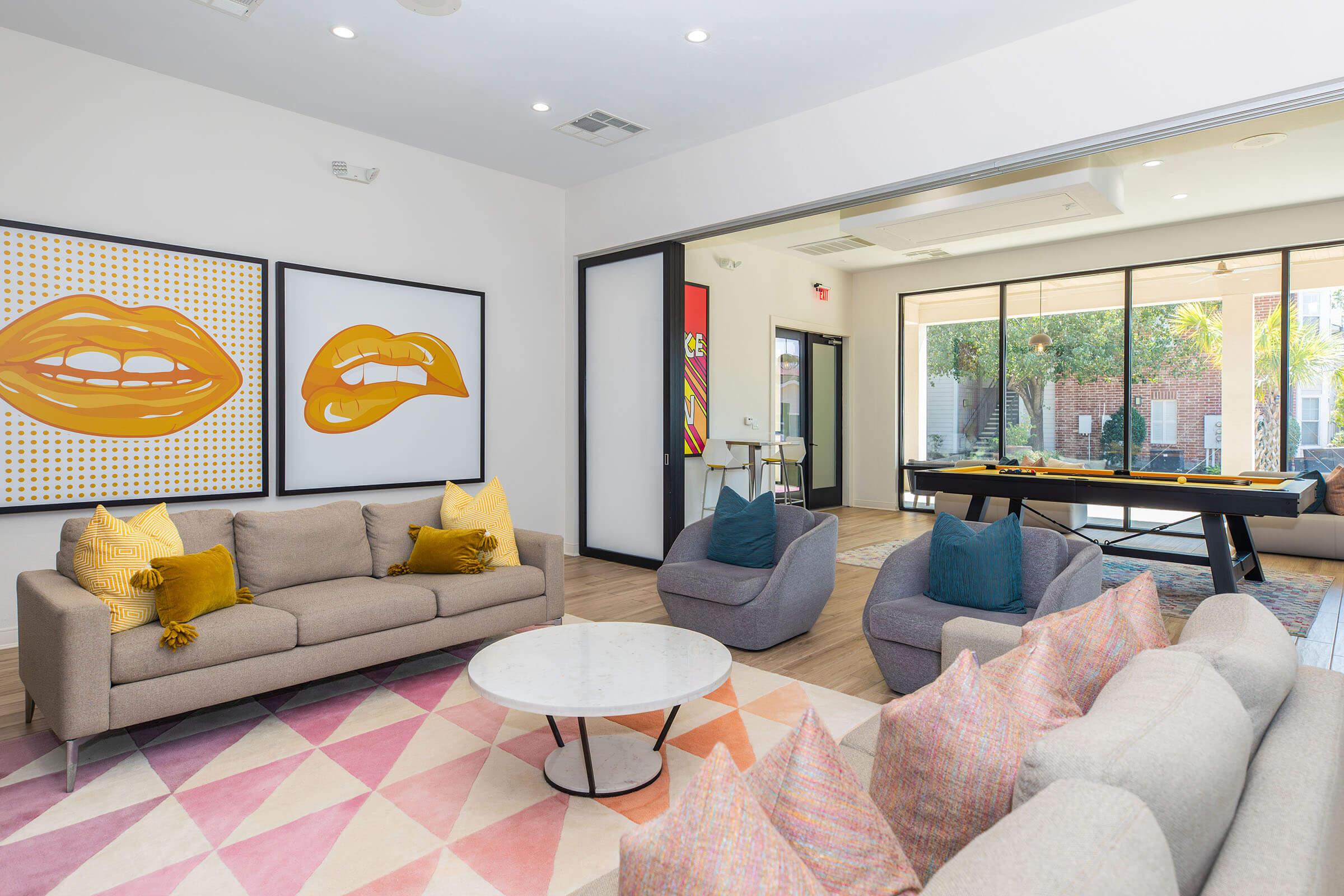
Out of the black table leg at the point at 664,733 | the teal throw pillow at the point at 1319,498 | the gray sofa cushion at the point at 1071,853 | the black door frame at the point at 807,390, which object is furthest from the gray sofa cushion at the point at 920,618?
the black door frame at the point at 807,390

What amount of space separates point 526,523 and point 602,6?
384 centimetres

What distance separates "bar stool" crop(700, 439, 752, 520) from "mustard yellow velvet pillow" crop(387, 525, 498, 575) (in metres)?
3.65

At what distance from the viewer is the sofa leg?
7.79 ft

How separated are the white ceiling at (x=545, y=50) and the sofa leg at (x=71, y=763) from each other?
10.5 feet

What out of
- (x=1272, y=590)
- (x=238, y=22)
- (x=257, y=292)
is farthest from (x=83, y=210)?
(x=1272, y=590)

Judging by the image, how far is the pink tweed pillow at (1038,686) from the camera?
1.18 metres

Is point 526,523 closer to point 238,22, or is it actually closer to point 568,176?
point 568,176

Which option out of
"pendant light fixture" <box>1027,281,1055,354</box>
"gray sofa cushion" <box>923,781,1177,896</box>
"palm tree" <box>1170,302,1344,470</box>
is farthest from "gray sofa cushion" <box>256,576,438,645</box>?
"palm tree" <box>1170,302,1344,470</box>

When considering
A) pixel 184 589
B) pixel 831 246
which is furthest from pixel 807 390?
pixel 184 589

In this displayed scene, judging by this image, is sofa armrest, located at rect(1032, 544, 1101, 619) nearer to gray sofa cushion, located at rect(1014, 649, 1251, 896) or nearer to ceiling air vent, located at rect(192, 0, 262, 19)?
gray sofa cushion, located at rect(1014, 649, 1251, 896)

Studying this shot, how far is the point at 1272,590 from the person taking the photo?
16.2 feet

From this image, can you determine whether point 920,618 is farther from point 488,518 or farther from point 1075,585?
point 488,518

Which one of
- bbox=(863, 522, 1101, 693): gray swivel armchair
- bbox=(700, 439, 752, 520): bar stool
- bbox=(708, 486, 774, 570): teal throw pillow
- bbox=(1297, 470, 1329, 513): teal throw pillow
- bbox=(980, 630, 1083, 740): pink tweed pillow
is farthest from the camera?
bbox=(700, 439, 752, 520): bar stool

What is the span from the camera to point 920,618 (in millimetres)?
2986
